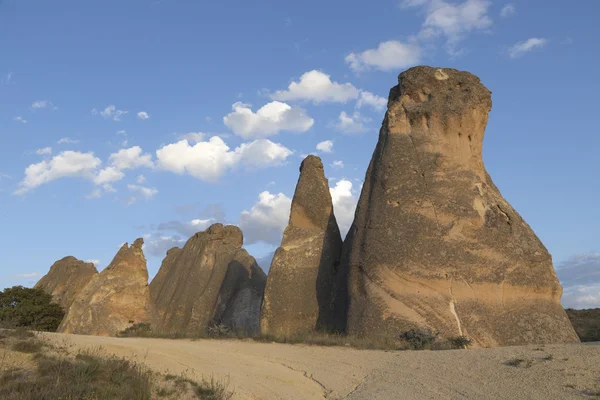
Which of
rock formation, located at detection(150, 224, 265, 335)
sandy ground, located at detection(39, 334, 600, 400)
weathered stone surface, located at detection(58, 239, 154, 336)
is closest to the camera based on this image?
sandy ground, located at detection(39, 334, 600, 400)

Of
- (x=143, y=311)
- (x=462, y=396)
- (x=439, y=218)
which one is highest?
(x=439, y=218)

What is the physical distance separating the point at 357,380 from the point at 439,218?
5750 mm

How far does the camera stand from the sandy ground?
794cm

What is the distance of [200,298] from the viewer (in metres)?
25.2

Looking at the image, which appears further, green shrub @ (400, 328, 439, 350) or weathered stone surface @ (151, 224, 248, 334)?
weathered stone surface @ (151, 224, 248, 334)

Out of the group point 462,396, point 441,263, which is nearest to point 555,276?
point 441,263

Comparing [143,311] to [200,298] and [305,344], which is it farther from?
[305,344]

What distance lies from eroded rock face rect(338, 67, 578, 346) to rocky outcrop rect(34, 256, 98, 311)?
2124cm

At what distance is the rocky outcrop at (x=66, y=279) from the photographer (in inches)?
1309

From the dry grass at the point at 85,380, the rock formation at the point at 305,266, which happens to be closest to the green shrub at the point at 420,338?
the rock formation at the point at 305,266

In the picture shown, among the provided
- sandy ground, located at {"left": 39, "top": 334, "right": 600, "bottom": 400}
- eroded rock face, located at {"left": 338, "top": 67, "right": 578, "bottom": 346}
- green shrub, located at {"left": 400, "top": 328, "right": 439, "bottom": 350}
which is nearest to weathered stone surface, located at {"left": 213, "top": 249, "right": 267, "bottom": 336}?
eroded rock face, located at {"left": 338, "top": 67, "right": 578, "bottom": 346}

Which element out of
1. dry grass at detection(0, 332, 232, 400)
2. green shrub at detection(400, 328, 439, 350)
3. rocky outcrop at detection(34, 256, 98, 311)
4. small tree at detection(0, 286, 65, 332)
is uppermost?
rocky outcrop at detection(34, 256, 98, 311)

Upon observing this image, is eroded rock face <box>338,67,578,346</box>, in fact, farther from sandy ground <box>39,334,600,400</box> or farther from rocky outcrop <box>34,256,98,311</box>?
rocky outcrop <box>34,256,98,311</box>

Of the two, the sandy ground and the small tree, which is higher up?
the small tree
